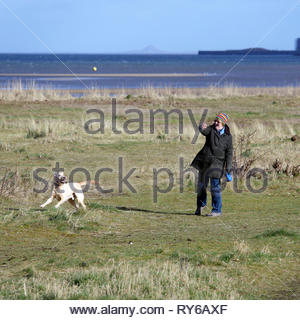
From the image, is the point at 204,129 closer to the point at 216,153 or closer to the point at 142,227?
the point at 216,153

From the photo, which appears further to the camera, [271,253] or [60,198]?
[60,198]

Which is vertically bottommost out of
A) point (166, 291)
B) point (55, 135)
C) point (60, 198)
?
point (166, 291)

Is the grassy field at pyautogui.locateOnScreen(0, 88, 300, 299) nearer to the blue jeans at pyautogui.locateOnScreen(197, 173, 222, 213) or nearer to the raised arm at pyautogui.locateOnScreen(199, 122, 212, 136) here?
the blue jeans at pyautogui.locateOnScreen(197, 173, 222, 213)

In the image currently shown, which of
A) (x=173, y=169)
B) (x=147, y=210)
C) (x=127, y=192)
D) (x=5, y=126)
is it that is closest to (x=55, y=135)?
(x=5, y=126)

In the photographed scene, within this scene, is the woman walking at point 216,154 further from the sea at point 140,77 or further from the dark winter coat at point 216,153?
the sea at point 140,77

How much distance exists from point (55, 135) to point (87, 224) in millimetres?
11107

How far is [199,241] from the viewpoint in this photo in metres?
10.2

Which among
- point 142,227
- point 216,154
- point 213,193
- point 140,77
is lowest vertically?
point 142,227

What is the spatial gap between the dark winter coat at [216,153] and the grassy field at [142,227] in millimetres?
947

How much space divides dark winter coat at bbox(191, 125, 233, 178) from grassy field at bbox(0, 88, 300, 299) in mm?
947

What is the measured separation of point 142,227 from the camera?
1140 centimetres

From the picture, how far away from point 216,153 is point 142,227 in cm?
188

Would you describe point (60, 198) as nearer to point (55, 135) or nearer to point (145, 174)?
point (145, 174)

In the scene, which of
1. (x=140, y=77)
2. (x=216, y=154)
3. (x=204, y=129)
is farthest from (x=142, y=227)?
(x=140, y=77)
